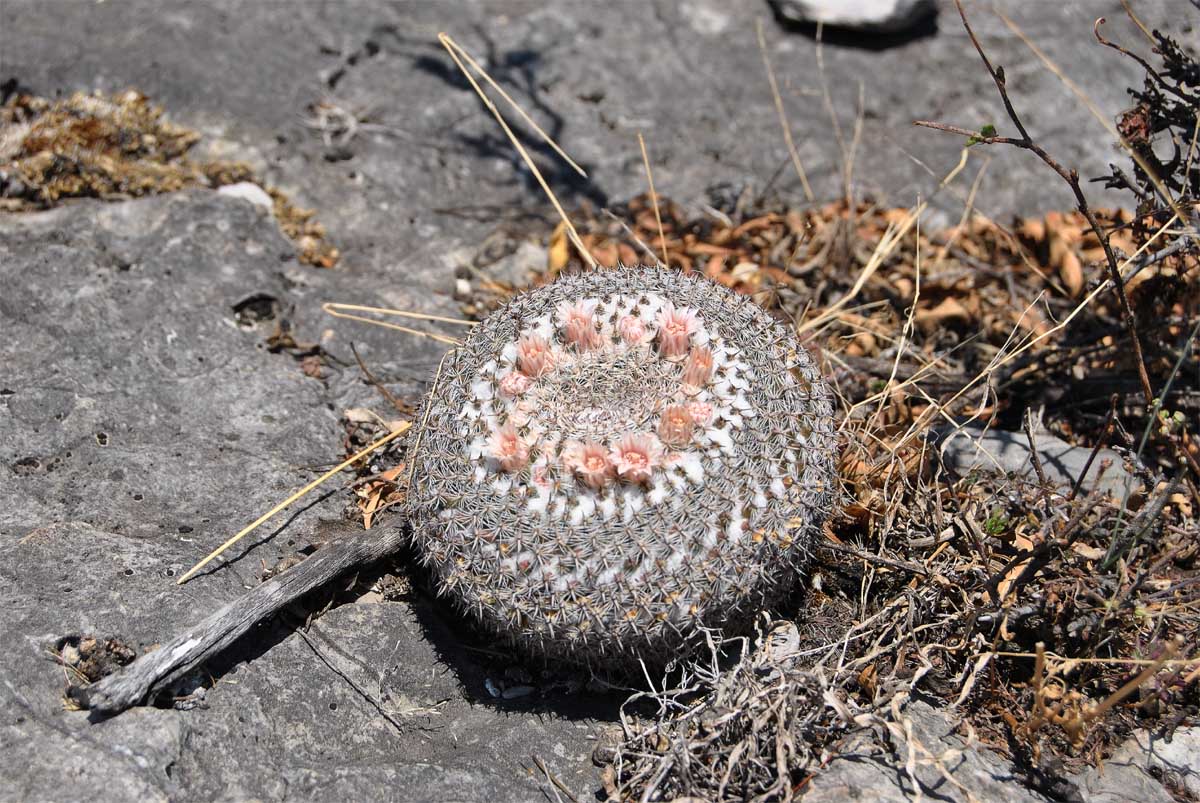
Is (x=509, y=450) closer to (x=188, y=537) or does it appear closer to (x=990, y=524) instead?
(x=188, y=537)

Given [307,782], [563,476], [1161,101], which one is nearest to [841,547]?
[563,476]

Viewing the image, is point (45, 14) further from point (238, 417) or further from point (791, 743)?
point (791, 743)

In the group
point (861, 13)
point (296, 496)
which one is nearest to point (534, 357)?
point (296, 496)

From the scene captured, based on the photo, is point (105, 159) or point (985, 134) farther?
point (105, 159)

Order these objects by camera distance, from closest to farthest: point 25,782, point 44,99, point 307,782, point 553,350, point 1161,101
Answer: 1. point 25,782
2. point 307,782
3. point 553,350
4. point 1161,101
5. point 44,99

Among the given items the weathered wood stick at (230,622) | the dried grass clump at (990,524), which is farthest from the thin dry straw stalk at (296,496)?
the dried grass clump at (990,524)

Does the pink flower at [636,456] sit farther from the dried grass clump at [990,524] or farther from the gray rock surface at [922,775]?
the gray rock surface at [922,775]
